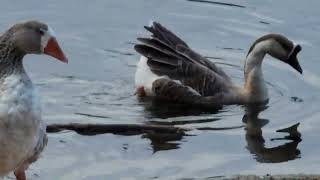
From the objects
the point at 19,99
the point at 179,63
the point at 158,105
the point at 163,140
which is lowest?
the point at 158,105

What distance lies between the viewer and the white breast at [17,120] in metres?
7.48

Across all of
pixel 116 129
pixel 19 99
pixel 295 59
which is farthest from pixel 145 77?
pixel 19 99

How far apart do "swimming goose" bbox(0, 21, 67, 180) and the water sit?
1.54 meters

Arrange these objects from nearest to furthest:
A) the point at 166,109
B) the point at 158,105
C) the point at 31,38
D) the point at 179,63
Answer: the point at 31,38
the point at 166,109
the point at 158,105
the point at 179,63

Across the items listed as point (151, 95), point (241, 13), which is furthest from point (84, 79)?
point (241, 13)

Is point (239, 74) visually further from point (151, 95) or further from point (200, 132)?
point (200, 132)

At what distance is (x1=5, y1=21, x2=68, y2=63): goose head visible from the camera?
25.5 feet

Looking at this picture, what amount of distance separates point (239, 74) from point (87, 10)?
254 centimetres

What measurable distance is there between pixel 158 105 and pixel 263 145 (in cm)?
199

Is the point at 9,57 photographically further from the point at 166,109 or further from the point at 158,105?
the point at 158,105

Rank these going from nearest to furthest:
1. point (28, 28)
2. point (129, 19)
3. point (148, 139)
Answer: point (28, 28) → point (148, 139) → point (129, 19)

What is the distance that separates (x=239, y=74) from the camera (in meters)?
13.5

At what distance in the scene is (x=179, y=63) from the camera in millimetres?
12484

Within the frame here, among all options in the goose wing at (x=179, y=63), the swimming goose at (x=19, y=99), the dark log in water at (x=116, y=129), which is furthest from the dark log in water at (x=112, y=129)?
the swimming goose at (x=19, y=99)
